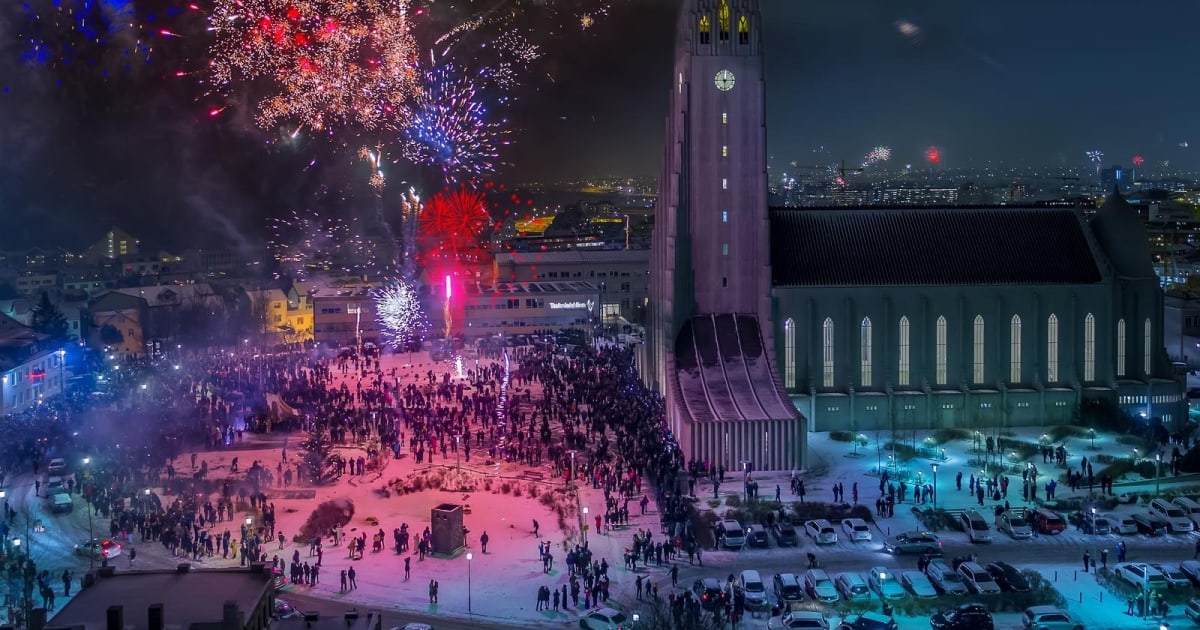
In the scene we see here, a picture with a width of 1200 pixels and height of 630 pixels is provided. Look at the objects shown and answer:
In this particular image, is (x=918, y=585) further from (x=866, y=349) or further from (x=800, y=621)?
(x=866, y=349)

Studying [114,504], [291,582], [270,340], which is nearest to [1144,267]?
[291,582]

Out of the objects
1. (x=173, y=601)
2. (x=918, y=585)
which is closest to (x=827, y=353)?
(x=918, y=585)

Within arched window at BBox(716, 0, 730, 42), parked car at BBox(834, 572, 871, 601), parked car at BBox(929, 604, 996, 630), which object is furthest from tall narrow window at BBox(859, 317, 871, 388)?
parked car at BBox(929, 604, 996, 630)

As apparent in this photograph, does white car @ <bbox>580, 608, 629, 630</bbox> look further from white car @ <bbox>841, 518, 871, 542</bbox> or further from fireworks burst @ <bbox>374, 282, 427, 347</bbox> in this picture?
fireworks burst @ <bbox>374, 282, 427, 347</bbox>

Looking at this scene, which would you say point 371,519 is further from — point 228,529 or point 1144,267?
point 1144,267

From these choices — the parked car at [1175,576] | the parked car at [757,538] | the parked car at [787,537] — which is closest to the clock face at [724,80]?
the parked car at [787,537]

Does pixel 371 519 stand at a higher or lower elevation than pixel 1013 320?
lower

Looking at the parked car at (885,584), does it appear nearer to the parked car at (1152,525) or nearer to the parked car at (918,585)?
the parked car at (918,585)
